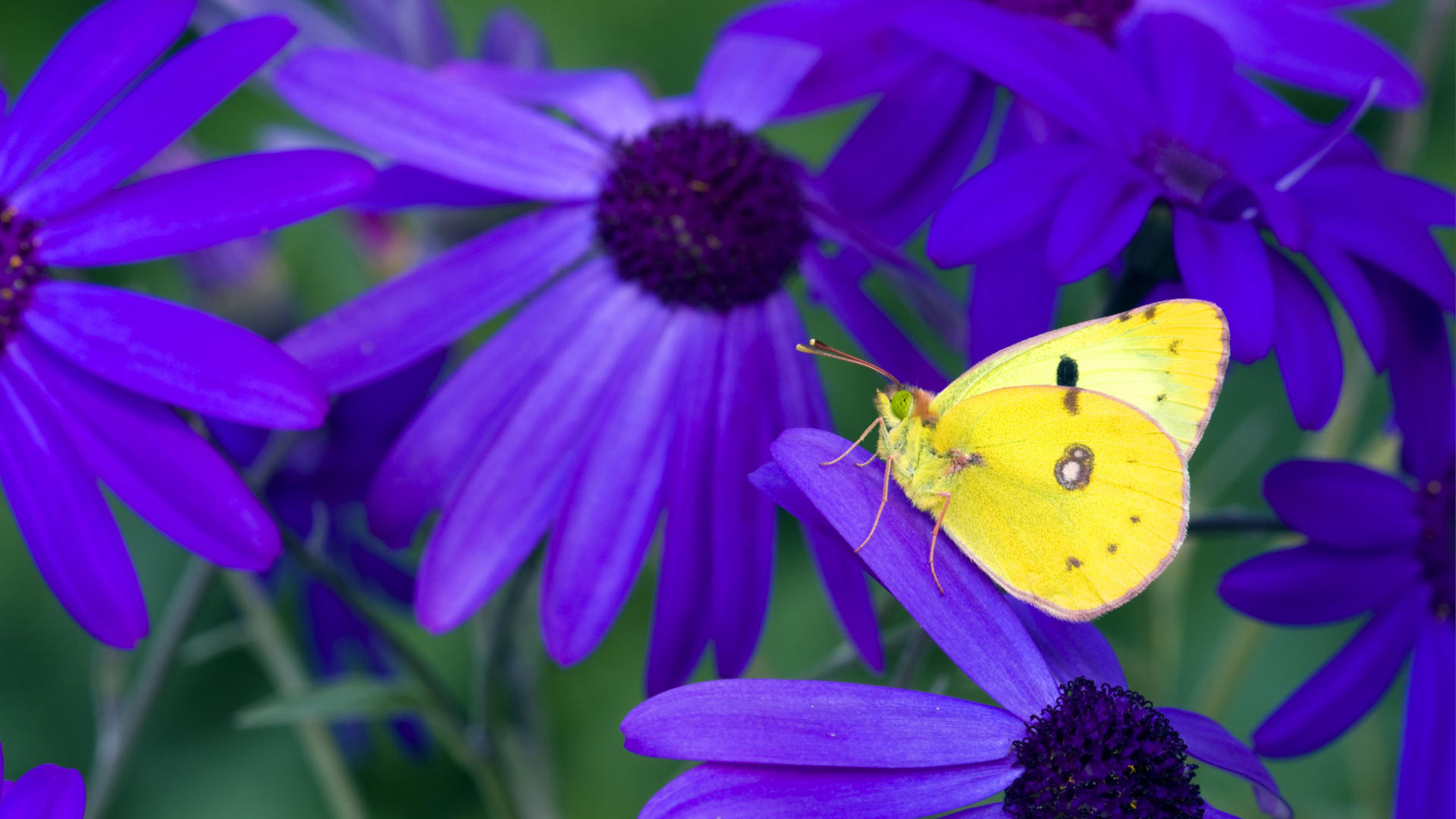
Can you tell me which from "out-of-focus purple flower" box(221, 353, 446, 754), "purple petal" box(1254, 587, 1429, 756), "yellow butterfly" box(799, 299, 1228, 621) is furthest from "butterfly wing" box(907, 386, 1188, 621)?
"out-of-focus purple flower" box(221, 353, 446, 754)

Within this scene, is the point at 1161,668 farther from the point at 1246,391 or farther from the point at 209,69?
the point at 209,69

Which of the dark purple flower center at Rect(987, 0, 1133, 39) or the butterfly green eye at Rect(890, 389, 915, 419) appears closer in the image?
the butterfly green eye at Rect(890, 389, 915, 419)

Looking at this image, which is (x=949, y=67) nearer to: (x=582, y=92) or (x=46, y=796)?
(x=582, y=92)

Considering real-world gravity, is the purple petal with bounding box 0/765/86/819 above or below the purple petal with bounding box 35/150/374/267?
below

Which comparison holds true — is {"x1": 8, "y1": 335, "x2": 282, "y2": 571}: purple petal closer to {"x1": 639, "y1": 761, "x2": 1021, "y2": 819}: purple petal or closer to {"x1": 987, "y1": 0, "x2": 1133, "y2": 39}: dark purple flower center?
{"x1": 639, "y1": 761, "x2": 1021, "y2": 819}: purple petal

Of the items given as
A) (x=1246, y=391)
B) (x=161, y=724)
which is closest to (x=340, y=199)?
(x=161, y=724)

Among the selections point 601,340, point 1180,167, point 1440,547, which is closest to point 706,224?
point 601,340

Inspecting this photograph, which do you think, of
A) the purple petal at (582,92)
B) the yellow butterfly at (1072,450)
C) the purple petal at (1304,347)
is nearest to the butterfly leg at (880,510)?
the yellow butterfly at (1072,450)
